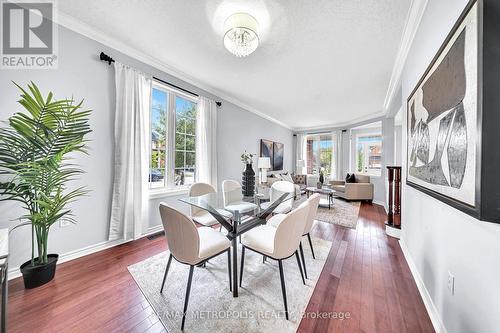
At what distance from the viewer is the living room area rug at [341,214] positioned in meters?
3.42

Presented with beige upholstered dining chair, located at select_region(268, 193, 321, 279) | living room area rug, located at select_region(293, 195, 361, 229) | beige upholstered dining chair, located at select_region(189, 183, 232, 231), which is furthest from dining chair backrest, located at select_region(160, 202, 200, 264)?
living room area rug, located at select_region(293, 195, 361, 229)

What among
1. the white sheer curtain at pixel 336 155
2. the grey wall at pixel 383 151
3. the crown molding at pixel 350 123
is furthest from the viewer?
the white sheer curtain at pixel 336 155

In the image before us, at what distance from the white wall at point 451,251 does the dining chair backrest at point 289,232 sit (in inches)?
34.4

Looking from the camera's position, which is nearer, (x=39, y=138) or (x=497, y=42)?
(x=497, y=42)

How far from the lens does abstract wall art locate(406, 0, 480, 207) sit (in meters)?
0.78

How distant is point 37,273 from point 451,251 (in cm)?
326

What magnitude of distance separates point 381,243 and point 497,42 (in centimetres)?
268

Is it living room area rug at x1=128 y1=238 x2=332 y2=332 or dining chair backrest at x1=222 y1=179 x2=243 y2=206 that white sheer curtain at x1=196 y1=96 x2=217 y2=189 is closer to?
dining chair backrest at x1=222 y1=179 x2=243 y2=206

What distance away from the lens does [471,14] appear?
81 centimetres

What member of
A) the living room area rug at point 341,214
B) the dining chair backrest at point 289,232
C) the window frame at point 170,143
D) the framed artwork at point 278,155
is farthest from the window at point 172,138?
the framed artwork at point 278,155

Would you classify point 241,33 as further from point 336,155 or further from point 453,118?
point 336,155

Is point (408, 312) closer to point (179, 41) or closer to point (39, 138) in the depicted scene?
point (39, 138)

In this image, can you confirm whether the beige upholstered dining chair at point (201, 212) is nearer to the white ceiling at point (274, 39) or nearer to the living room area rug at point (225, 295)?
the living room area rug at point (225, 295)

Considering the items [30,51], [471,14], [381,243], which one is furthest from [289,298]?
[30,51]
